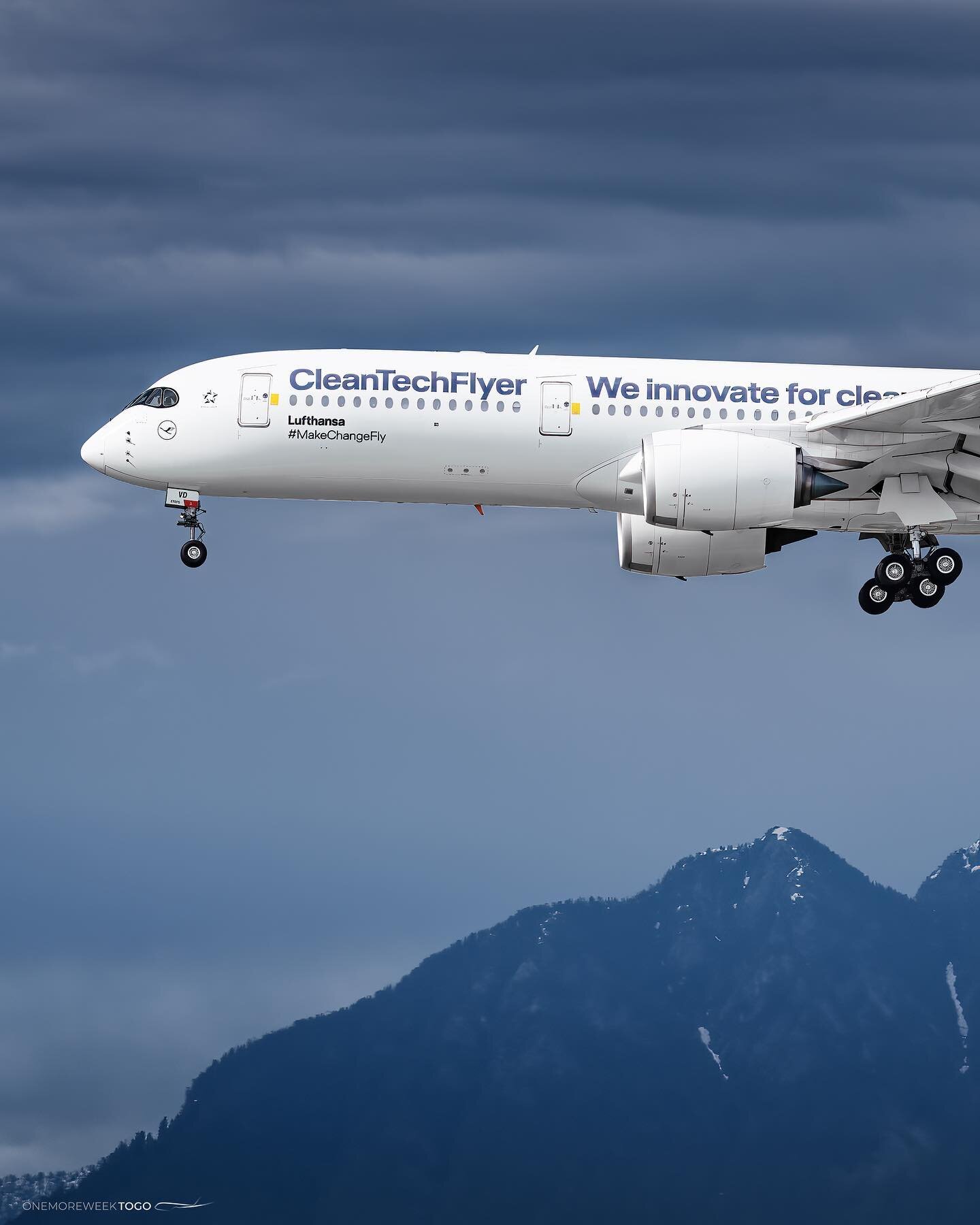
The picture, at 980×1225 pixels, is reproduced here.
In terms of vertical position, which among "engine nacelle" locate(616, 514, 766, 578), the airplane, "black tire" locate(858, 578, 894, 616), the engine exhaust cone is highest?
the airplane

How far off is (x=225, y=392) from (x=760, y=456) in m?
14.4

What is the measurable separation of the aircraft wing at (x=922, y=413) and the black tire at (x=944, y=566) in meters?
4.14

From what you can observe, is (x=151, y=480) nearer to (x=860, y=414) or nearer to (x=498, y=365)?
(x=498, y=365)

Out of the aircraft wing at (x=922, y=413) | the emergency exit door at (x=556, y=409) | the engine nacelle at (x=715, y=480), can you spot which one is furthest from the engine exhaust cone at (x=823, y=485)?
the emergency exit door at (x=556, y=409)

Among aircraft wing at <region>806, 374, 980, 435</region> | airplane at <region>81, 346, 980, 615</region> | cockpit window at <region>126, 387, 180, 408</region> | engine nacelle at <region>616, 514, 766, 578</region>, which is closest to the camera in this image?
aircraft wing at <region>806, 374, 980, 435</region>

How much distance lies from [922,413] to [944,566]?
5.51m

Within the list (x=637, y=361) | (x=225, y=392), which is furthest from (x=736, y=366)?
(x=225, y=392)

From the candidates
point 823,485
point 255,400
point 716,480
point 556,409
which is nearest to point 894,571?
point 823,485

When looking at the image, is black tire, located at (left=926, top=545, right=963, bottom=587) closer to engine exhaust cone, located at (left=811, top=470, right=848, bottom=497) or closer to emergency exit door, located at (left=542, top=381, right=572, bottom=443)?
engine exhaust cone, located at (left=811, top=470, right=848, bottom=497)

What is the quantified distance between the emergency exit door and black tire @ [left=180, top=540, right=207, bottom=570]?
400 inches

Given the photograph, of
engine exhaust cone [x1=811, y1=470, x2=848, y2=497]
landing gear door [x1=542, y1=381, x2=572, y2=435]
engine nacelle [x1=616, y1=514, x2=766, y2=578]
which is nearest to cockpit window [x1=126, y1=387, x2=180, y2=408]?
landing gear door [x1=542, y1=381, x2=572, y2=435]

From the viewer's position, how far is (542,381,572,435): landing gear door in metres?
46.2

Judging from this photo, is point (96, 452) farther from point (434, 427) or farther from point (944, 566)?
point (944, 566)

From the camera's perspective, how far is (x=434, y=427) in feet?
151
